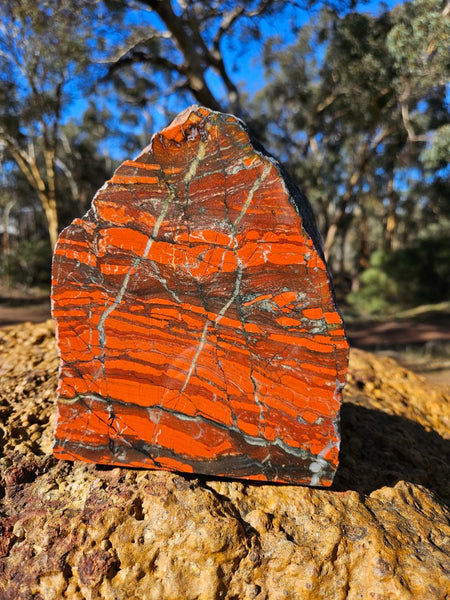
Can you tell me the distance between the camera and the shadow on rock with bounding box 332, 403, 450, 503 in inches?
86.9

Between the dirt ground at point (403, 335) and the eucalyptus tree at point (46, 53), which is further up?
the eucalyptus tree at point (46, 53)

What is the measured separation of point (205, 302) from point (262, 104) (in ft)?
50.8

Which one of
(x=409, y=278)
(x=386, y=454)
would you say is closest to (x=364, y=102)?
(x=409, y=278)

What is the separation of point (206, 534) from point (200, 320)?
85 centimetres

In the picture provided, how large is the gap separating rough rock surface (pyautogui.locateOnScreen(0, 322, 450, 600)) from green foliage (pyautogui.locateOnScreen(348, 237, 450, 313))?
10684 millimetres

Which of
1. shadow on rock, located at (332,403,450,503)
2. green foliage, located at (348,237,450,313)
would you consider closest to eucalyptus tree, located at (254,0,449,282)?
green foliage, located at (348,237,450,313)

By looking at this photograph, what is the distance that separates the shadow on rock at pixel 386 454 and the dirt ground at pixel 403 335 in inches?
106

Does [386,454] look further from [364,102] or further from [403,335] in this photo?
[364,102]

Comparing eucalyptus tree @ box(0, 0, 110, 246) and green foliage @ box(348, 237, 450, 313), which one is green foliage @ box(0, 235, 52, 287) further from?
green foliage @ box(348, 237, 450, 313)

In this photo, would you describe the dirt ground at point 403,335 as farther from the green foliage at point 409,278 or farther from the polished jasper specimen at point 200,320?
the polished jasper specimen at point 200,320

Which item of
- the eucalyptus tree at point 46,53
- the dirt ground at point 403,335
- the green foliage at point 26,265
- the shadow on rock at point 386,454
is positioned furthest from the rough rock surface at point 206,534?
the green foliage at point 26,265

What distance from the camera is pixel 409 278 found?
12273 mm

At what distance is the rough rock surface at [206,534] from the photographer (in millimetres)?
1665

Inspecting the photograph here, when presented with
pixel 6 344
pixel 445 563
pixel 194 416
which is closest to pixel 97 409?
pixel 194 416
